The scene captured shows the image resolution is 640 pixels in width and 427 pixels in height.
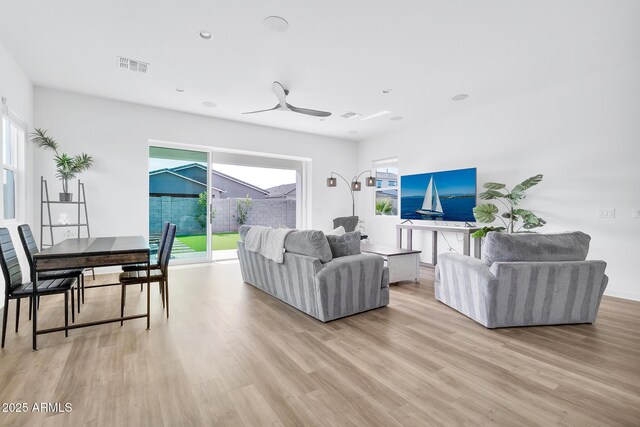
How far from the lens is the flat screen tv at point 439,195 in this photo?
5184 millimetres

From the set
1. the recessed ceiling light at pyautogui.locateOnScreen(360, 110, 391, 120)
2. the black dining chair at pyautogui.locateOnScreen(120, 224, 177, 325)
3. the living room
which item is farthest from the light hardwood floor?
the recessed ceiling light at pyautogui.locateOnScreen(360, 110, 391, 120)

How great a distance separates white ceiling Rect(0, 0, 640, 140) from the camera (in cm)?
267

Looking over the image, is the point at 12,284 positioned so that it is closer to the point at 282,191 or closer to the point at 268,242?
the point at 268,242

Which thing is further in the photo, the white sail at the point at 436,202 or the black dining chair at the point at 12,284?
the white sail at the point at 436,202

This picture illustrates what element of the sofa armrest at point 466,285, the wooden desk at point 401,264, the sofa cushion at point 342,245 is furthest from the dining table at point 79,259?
the sofa armrest at point 466,285

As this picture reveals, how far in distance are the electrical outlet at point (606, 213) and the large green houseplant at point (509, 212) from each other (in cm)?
58

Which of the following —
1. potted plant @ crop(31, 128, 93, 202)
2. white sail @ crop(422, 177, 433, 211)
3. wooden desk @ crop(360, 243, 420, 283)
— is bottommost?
wooden desk @ crop(360, 243, 420, 283)

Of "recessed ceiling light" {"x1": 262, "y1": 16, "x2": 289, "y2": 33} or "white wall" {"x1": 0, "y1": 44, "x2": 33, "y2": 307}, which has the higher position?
"recessed ceiling light" {"x1": 262, "y1": 16, "x2": 289, "y2": 33}

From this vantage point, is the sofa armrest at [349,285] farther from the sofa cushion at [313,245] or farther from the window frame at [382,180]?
the window frame at [382,180]

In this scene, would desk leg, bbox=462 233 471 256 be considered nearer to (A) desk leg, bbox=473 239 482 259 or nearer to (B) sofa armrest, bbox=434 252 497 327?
(A) desk leg, bbox=473 239 482 259

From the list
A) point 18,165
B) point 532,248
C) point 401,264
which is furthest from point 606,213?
point 18,165

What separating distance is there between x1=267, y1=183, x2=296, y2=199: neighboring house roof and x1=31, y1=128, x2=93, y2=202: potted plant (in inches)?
148

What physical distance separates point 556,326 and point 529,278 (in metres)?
0.59

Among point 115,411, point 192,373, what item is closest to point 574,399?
point 192,373
